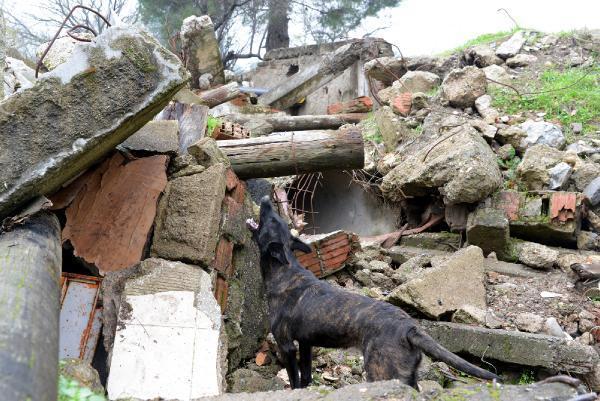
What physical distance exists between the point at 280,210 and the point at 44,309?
4652mm

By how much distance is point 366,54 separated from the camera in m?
12.6

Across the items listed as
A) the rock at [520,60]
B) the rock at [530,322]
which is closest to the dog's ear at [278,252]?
the rock at [530,322]

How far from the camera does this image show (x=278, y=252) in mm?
5039

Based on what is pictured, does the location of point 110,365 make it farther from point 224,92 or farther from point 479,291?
point 224,92

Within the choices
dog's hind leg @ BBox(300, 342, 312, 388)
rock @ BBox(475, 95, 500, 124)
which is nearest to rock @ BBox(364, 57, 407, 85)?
rock @ BBox(475, 95, 500, 124)

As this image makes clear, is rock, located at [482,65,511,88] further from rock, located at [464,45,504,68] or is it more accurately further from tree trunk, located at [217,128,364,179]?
tree trunk, located at [217,128,364,179]

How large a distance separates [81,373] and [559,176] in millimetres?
6166

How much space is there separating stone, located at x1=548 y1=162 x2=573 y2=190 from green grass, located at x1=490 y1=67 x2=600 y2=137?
57.8 inches

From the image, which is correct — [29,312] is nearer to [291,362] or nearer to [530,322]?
[291,362]

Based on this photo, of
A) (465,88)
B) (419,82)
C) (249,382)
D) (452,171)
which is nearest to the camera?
(249,382)

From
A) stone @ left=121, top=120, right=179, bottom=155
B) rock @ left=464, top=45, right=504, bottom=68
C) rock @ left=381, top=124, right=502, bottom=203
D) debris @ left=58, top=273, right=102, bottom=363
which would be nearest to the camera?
debris @ left=58, top=273, right=102, bottom=363

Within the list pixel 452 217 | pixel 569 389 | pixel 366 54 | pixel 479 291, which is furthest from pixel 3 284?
pixel 366 54

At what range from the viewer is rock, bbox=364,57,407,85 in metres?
11.7

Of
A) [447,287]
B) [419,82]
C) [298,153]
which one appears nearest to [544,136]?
[419,82]
